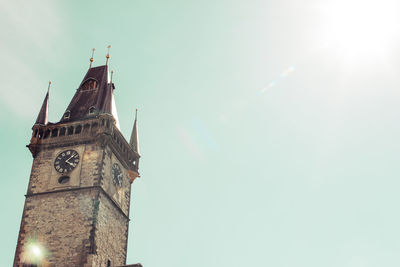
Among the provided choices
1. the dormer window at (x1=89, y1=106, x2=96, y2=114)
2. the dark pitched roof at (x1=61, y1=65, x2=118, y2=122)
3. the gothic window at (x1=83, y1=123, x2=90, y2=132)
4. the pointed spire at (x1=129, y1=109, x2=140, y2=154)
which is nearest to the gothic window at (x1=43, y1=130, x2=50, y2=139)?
the dark pitched roof at (x1=61, y1=65, x2=118, y2=122)

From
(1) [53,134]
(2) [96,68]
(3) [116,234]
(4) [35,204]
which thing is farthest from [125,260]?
(2) [96,68]

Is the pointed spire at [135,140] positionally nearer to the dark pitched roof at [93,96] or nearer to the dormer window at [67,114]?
the dark pitched roof at [93,96]

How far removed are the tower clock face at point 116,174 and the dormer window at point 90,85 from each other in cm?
866

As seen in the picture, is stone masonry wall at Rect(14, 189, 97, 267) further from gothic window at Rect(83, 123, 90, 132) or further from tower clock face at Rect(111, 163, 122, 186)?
gothic window at Rect(83, 123, 90, 132)

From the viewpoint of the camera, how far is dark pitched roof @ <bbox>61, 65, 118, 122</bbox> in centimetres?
4097

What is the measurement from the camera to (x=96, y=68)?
154 feet

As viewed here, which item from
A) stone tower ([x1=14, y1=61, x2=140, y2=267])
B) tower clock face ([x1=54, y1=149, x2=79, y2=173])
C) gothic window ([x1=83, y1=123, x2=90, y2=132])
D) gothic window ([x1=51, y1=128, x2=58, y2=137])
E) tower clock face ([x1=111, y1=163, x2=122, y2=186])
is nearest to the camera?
stone tower ([x1=14, y1=61, x2=140, y2=267])

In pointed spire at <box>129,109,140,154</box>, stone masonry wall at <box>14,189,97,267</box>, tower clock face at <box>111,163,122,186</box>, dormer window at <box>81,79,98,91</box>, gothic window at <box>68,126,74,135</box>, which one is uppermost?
dormer window at <box>81,79,98,91</box>

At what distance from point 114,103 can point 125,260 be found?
13.5 meters

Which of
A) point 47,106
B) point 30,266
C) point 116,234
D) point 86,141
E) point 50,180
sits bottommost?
point 30,266

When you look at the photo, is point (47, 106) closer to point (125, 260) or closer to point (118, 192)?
point (118, 192)

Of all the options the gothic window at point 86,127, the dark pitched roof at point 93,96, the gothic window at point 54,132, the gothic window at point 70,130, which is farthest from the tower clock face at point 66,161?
the dark pitched roof at point 93,96

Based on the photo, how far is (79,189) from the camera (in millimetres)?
35656

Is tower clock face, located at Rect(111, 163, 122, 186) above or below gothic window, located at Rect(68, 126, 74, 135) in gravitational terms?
below
